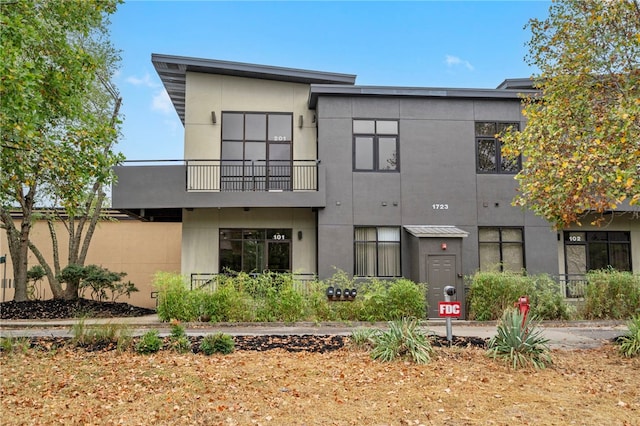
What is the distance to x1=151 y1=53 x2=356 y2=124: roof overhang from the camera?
54.7ft

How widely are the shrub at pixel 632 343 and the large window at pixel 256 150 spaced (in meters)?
10.7

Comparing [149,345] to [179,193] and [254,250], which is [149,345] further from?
[254,250]

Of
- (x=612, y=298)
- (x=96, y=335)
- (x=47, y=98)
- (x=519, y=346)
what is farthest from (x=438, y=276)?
(x=47, y=98)

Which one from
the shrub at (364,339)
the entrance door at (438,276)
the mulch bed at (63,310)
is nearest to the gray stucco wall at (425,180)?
the entrance door at (438,276)

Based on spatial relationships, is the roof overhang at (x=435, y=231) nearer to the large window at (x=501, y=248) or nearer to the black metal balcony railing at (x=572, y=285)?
the large window at (x=501, y=248)

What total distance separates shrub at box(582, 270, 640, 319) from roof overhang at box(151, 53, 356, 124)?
32.7 ft

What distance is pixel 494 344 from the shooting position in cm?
796

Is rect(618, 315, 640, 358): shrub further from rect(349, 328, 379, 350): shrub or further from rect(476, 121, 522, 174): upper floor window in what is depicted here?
rect(476, 121, 522, 174): upper floor window

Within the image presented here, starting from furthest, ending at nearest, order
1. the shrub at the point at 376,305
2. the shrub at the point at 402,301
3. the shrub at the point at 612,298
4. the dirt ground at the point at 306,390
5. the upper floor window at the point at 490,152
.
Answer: the upper floor window at the point at 490,152 → the shrub at the point at 612,298 → the shrub at the point at 402,301 → the shrub at the point at 376,305 → the dirt ground at the point at 306,390

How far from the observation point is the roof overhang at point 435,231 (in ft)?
47.1

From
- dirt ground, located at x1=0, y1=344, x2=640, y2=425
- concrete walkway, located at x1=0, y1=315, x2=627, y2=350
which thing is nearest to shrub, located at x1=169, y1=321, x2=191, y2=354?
dirt ground, located at x1=0, y1=344, x2=640, y2=425

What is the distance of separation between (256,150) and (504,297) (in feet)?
30.1

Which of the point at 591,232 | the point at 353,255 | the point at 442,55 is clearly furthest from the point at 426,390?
the point at 591,232

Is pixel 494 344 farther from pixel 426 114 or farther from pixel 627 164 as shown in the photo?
pixel 426 114
